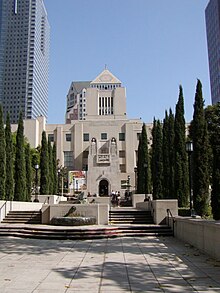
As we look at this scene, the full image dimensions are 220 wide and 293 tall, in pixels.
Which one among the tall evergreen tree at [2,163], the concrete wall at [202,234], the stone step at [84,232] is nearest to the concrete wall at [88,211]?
the stone step at [84,232]

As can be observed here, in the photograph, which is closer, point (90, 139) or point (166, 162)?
point (166, 162)

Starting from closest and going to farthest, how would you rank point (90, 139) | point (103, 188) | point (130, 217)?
1. point (130, 217)
2. point (103, 188)
3. point (90, 139)

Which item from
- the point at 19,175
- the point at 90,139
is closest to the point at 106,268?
the point at 19,175

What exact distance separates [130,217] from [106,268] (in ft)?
34.5

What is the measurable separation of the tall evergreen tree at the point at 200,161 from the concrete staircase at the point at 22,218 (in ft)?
30.4

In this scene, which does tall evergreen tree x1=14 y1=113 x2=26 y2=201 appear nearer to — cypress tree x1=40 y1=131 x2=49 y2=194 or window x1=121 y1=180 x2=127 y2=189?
cypress tree x1=40 y1=131 x2=49 y2=194

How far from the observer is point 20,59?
458 ft

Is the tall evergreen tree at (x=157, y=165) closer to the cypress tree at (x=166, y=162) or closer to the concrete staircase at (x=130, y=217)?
the cypress tree at (x=166, y=162)

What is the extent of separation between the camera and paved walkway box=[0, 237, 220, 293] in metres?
5.94

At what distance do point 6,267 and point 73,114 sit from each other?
415ft

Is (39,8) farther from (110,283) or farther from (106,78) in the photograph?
(110,283)

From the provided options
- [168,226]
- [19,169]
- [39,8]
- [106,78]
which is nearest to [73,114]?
[106,78]

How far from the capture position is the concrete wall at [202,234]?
28.3ft

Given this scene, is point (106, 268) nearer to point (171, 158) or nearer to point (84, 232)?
point (84, 232)
